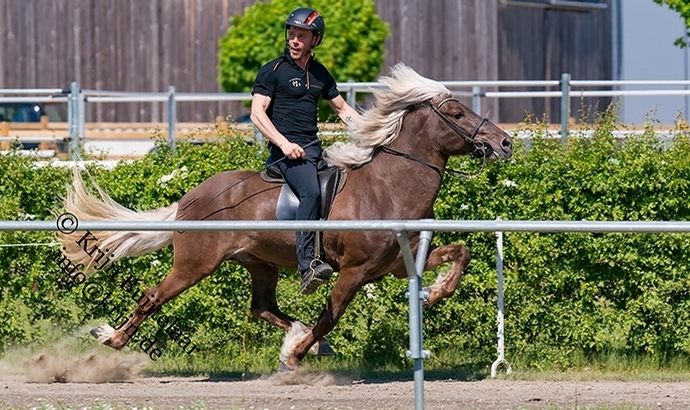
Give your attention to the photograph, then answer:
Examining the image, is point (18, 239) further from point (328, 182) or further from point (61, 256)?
point (328, 182)

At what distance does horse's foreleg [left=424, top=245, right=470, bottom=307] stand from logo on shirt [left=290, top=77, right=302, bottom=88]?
1.56 metres

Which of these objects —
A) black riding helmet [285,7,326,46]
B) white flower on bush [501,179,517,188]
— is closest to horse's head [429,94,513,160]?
black riding helmet [285,7,326,46]

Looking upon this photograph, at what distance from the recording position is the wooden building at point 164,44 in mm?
28938

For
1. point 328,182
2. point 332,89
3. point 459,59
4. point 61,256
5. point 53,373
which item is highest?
point 459,59

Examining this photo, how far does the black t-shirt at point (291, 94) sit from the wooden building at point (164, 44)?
20.2m

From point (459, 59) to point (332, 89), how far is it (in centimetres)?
2017

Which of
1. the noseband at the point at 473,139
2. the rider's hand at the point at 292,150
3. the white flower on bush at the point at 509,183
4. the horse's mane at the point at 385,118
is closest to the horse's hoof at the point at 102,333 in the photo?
the rider's hand at the point at 292,150

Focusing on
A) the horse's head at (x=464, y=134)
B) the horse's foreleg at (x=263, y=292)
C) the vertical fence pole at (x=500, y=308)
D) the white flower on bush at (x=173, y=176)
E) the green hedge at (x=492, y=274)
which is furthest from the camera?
the white flower on bush at (x=173, y=176)

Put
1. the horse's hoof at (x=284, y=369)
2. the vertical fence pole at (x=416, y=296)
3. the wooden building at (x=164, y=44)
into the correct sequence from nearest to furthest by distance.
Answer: the vertical fence pole at (x=416, y=296), the horse's hoof at (x=284, y=369), the wooden building at (x=164, y=44)

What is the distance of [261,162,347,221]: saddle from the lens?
8.80m

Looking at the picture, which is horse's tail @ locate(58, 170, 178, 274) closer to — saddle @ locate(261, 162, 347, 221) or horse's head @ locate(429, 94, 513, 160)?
saddle @ locate(261, 162, 347, 221)

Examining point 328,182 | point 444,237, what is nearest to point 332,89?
point 328,182

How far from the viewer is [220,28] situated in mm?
29281

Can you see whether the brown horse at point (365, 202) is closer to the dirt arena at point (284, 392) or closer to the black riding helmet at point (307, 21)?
the dirt arena at point (284, 392)
